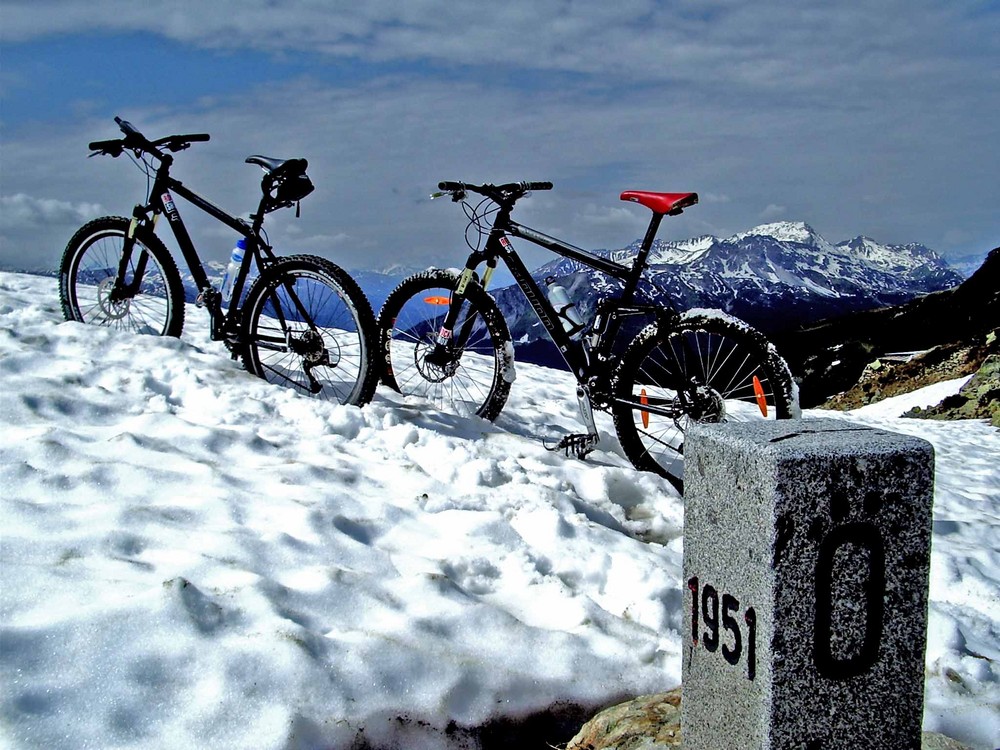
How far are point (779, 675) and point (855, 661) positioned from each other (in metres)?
0.27

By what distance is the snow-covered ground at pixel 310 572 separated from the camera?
2775mm

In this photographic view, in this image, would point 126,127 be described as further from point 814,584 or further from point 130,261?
point 814,584

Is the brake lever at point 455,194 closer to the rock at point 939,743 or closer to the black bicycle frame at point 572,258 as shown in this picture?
the black bicycle frame at point 572,258

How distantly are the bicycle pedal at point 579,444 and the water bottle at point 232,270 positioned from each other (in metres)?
2.78

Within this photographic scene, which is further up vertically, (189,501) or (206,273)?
(206,273)

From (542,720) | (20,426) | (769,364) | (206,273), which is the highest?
(206,273)

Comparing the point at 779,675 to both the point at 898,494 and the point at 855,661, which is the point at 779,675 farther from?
the point at 898,494

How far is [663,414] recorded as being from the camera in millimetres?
5738

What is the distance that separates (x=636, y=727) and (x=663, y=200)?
12.4ft

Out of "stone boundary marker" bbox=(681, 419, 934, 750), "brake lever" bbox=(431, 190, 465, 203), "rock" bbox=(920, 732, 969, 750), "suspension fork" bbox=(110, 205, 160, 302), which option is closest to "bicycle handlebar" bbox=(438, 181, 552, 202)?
"brake lever" bbox=(431, 190, 465, 203)

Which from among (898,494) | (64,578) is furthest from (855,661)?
(64,578)

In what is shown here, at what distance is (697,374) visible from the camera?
573 cm

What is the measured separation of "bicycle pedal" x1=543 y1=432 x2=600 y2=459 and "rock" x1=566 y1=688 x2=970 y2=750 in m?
2.90

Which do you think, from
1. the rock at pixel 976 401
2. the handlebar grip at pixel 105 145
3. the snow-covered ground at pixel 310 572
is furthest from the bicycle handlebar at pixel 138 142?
the rock at pixel 976 401
